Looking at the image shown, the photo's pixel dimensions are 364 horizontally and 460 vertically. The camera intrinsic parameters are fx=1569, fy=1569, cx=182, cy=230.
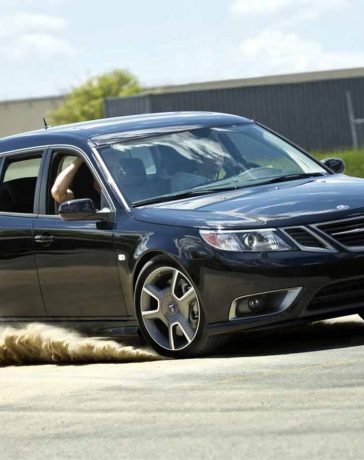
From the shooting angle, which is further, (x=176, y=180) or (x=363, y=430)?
(x=176, y=180)

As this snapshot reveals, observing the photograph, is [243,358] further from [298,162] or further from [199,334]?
[298,162]

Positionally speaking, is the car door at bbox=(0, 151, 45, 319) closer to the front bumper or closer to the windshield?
the windshield

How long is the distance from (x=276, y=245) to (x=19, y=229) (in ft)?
8.02

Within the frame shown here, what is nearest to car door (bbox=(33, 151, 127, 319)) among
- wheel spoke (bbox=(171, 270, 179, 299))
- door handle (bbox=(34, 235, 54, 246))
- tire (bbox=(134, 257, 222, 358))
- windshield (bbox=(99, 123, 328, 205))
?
door handle (bbox=(34, 235, 54, 246))

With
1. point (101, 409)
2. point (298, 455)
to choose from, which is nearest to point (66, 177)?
point (101, 409)

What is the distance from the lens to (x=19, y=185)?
1152 cm

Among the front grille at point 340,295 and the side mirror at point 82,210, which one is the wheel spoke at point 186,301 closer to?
the front grille at point 340,295

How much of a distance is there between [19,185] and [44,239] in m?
0.99

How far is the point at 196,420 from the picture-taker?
693cm

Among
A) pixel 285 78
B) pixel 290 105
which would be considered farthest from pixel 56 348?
pixel 285 78

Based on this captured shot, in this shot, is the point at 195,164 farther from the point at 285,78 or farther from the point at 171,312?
the point at 285,78

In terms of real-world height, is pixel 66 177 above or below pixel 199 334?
above

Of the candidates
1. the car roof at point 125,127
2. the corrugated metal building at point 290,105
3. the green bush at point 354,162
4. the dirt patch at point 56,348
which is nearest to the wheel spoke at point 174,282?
the dirt patch at point 56,348

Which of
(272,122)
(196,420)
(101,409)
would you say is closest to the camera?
(196,420)
